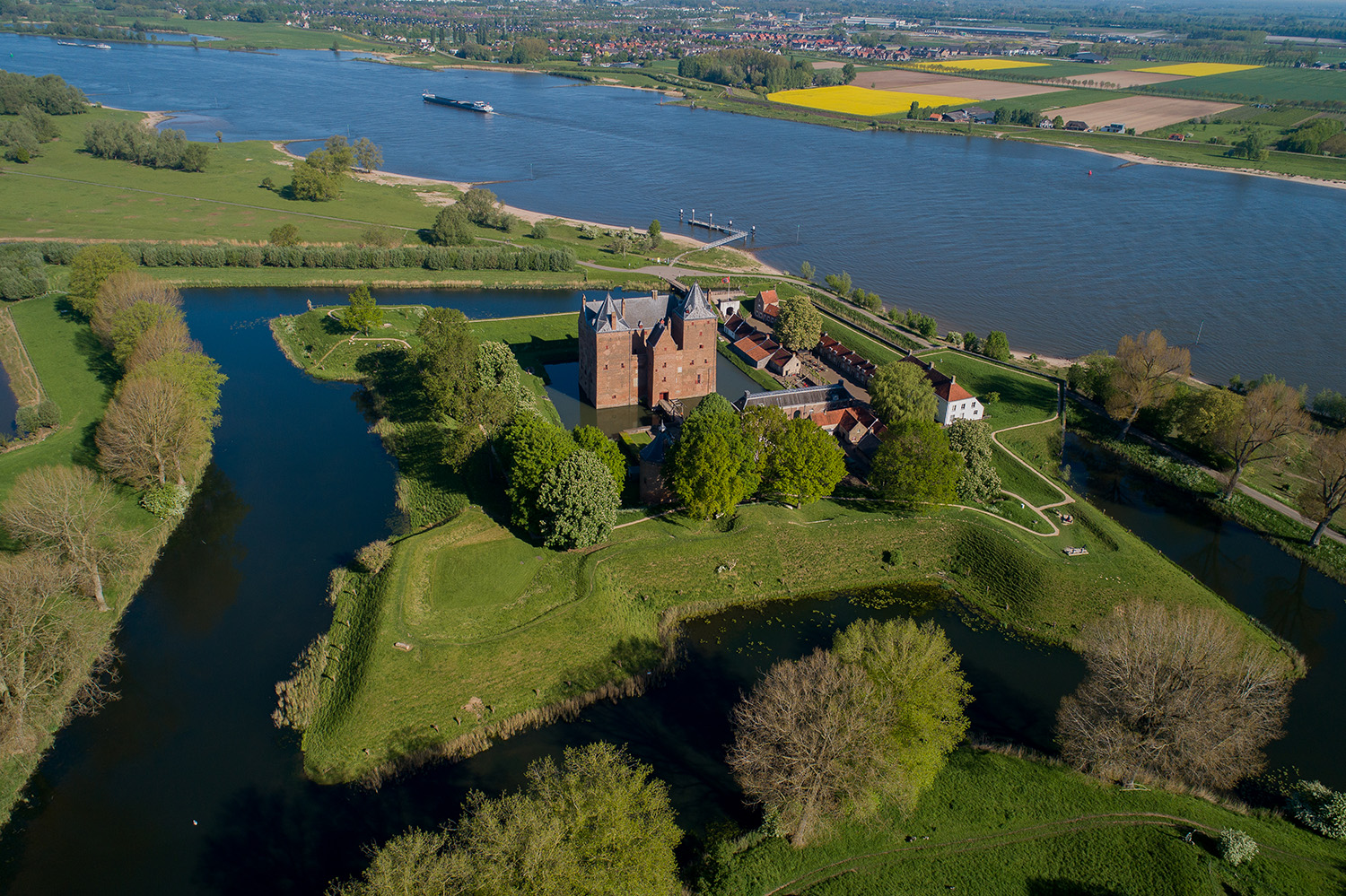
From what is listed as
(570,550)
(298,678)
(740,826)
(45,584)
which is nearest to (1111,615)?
(740,826)

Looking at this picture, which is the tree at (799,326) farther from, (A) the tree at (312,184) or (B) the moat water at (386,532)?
(A) the tree at (312,184)

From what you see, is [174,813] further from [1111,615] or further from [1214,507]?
[1214,507]

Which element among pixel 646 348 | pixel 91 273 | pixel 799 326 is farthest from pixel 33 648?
pixel 799 326

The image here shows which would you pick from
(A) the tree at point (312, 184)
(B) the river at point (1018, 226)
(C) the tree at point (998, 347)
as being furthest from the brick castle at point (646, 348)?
(A) the tree at point (312, 184)

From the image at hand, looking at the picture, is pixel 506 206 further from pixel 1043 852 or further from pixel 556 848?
pixel 1043 852

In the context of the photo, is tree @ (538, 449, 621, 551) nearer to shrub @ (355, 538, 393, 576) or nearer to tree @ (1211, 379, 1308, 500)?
shrub @ (355, 538, 393, 576)

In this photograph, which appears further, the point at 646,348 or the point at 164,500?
the point at 646,348
